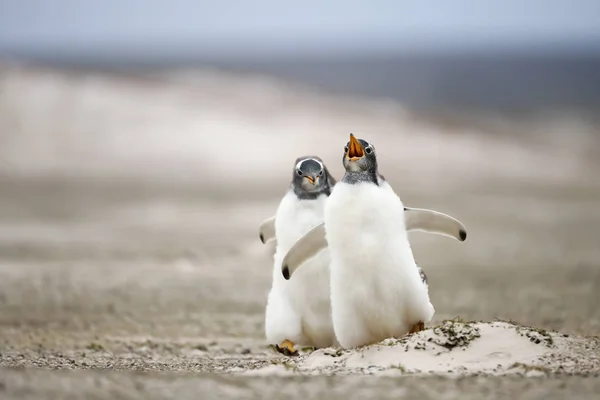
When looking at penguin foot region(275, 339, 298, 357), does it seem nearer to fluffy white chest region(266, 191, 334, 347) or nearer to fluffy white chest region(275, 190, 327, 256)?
fluffy white chest region(266, 191, 334, 347)

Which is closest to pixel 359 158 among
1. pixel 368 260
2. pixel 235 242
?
pixel 368 260

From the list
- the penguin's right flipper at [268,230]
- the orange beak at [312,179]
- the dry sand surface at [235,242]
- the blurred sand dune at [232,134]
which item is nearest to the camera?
the dry sand surface at [235,242]

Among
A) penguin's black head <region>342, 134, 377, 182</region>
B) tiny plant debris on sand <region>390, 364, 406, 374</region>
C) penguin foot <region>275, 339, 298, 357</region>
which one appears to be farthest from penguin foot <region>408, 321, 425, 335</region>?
penguin's black head <region>342, 134, 377, 182</region>

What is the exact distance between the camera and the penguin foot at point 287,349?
645 cm

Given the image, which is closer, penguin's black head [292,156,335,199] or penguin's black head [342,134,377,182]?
penguin's black head [342,134,377,182]

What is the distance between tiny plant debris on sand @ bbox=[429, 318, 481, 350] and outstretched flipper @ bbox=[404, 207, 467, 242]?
0.68 metres

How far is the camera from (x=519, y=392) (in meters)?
4.41

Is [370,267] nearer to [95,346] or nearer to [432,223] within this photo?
[432,223]

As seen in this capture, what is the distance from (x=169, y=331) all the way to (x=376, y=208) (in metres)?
3.19

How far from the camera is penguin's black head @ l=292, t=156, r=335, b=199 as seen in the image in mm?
6344

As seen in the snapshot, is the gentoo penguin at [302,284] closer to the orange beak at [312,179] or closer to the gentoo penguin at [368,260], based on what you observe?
the orange beak at [312,179]

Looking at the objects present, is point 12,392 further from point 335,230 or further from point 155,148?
point 155,148

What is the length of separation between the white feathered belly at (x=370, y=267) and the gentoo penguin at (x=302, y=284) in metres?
0.51

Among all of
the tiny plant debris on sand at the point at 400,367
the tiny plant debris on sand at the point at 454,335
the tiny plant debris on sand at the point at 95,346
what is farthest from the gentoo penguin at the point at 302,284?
the tiny plant debris on sand at the point at 95,346
